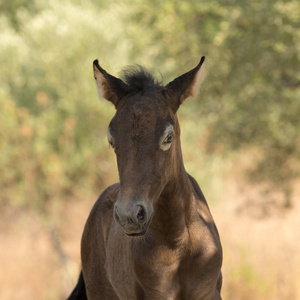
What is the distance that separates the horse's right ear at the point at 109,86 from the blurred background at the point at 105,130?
20.0 ft

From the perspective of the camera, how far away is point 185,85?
3828 mm

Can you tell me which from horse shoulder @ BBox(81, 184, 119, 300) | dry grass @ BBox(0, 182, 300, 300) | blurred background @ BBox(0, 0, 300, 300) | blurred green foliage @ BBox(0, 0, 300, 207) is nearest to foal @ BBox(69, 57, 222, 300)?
horse shoulder @ BBox(81, 184, 119, 300)

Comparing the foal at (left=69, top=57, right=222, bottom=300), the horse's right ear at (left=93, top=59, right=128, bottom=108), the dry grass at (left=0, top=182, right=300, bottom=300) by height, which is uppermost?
the dry grass at (left=0, top=182, right=300, bottom=300)

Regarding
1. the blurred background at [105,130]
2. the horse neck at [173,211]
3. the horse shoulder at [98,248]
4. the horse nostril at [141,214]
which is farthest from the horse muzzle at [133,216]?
the blurred background at [105,130]

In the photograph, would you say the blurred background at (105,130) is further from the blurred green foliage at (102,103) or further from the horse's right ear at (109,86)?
the horse's right ear at (109,86)

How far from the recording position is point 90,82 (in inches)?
486

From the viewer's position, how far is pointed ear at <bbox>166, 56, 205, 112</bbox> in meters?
3.80

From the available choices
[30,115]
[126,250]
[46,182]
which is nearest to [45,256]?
[46,182]

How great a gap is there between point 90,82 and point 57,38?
3.72 ft

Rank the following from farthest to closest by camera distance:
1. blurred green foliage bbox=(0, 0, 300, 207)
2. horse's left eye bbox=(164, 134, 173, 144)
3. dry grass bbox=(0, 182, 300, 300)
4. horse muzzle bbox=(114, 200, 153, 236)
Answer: dry grass bbox=(0, 182, 300, 300) < blurred green foliage bbox=(0, 0, 300, 207) < horse's left eye bbox=(164, 134, 173, 144) < horse muzzle bbox=(114, 200, 153, 236)

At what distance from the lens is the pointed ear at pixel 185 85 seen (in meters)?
3.80

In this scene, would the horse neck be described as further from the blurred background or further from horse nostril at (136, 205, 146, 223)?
the blurred background

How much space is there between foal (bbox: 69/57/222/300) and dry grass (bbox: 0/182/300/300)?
6.77m

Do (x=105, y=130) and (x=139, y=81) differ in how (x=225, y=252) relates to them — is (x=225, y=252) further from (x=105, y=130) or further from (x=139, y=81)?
(x=139, y=81)
